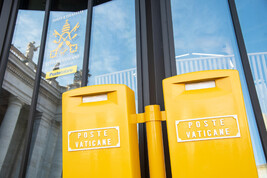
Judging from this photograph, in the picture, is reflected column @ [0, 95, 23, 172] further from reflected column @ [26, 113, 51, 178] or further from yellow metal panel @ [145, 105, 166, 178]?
yellow metal panel @ [145, 105, 166, 178]

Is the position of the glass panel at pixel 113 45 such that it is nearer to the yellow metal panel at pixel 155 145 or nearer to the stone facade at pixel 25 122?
the stone facade at pixel 25 122

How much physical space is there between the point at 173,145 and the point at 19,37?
2.36 m

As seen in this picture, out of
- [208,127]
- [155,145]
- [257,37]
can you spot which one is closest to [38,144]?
[155,145]

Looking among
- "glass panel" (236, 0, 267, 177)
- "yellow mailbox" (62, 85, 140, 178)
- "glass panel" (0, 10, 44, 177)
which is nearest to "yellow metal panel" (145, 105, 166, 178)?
"yellow mailbox" (62, 85, 140, 178)

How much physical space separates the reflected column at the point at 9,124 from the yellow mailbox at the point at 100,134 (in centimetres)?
126

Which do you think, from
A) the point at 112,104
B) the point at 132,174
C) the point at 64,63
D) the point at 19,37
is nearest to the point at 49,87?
the point at 64,63

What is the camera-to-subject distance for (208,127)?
1.16 meters

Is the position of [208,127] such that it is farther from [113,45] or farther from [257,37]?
[113,45]

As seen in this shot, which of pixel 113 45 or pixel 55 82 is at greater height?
pixel 113 45

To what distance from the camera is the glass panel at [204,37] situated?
1.98 metres

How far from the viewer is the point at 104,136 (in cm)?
127

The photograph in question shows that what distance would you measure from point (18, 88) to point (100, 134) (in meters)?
1.61

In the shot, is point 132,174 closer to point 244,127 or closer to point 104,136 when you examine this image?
point 104,136

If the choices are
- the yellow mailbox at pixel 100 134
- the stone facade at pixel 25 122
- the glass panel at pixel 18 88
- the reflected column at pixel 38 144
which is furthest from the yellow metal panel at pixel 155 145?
the glass panel at pixel 18 88
